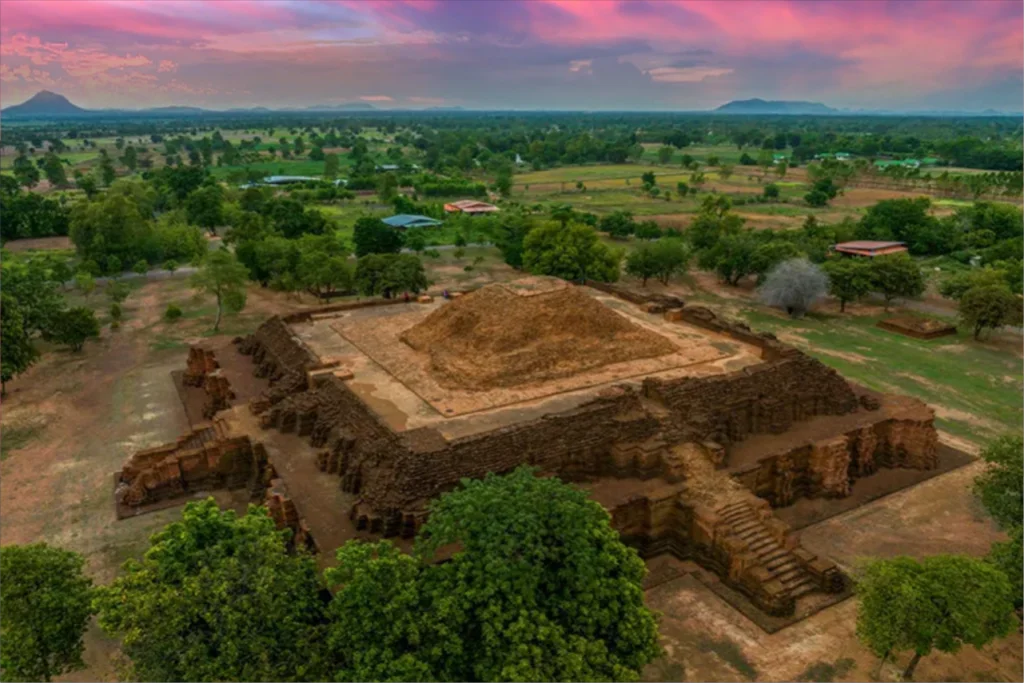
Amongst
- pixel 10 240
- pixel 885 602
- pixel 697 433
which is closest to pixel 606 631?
pixel 885 602

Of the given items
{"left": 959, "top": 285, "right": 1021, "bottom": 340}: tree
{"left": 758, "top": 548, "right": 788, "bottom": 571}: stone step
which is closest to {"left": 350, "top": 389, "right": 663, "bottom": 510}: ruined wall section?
{"left": 758, "top": 548, "right": 788, "bottom": 571}: stone step

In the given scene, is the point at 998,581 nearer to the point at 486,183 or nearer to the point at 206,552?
the point at 206,552

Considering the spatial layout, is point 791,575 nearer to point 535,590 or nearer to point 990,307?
point 535,590

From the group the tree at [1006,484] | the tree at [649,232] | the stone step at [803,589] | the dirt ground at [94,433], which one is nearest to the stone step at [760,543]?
the stone step at [803,589]

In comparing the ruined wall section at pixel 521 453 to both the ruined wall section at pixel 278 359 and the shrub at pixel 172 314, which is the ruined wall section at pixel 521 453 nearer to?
the ruined wall section at pixel 278 359

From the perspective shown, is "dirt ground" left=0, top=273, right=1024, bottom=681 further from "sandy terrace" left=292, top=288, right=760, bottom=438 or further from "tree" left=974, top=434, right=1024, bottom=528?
"sandy terrace" left=292, top=288, right=760, bottom=438

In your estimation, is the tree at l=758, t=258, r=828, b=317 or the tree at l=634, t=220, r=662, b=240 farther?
the tree at l=634, t=220, r=662, b=240
